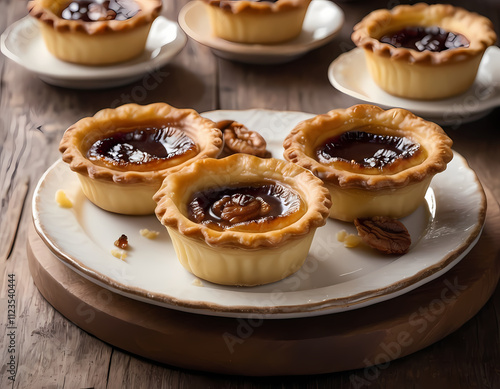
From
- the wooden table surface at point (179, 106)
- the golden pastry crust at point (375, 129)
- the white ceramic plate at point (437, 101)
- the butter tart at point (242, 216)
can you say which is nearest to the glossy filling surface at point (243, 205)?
the butter tart at point (242, 216)

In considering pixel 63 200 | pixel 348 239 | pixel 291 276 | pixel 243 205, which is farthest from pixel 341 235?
pixel 63 200

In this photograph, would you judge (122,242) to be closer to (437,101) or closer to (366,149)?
(366,149)

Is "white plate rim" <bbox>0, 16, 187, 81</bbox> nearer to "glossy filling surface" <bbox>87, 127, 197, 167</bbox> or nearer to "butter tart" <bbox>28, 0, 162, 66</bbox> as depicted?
"butter tart" <bbox>28, 0, 162, 66</bbox>

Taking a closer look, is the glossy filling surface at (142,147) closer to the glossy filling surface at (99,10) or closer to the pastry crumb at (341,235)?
the pastry crumb at (341,235)

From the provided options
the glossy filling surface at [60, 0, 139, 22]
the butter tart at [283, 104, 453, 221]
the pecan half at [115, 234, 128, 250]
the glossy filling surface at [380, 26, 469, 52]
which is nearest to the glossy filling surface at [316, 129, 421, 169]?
the butter tart at [283, 104, 453, 221]

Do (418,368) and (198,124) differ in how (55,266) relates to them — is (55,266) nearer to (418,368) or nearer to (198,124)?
(198,124)
